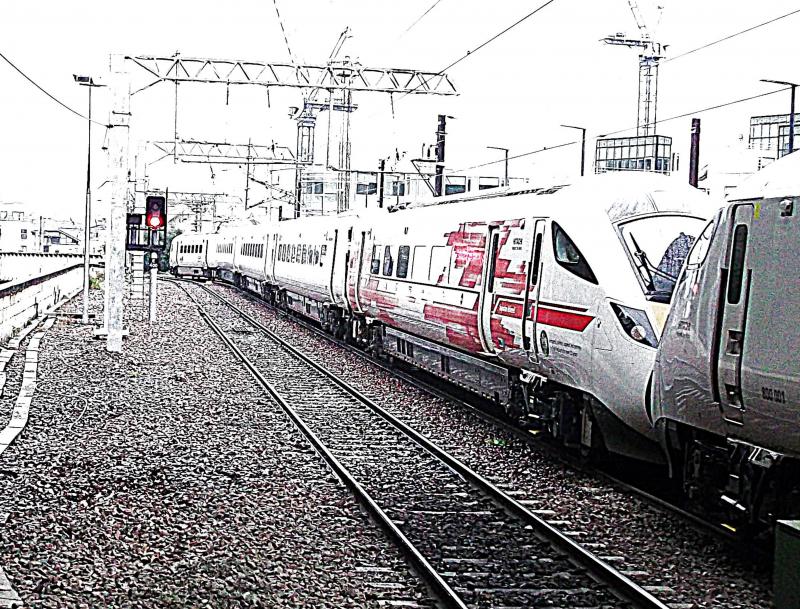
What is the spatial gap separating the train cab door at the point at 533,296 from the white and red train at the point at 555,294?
2cm

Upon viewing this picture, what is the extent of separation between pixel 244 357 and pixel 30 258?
35.9 metres

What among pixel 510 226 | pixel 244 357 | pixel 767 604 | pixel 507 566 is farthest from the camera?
pixel 244 357

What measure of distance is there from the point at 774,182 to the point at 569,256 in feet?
13.1

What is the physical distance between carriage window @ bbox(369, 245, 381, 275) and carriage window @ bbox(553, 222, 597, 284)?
9.13 m

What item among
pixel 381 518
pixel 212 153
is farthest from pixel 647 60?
pixel 381 518

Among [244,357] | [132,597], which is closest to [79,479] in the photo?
[132,597]

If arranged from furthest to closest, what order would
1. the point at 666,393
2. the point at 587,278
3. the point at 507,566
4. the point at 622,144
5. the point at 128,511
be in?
1. the point at 622,144
2. the point at 587,278
3. the point at 128,511
4. the point at 666,393
5. the point at 507,566

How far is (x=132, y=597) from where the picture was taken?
6914 mm

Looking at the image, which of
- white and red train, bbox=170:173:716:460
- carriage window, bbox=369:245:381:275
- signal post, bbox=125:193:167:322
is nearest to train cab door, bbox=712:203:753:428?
white and red train, bbox=170:173:716:460

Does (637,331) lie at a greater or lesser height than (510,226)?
lesser

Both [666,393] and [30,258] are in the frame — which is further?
[30,258]

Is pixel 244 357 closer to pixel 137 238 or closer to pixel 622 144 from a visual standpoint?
pixel 137 238

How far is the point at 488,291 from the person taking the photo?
42.6ft

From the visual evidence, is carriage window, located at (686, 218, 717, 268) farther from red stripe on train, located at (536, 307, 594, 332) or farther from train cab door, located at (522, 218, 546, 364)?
train cab door, located at (522, 218, 546, 364)
